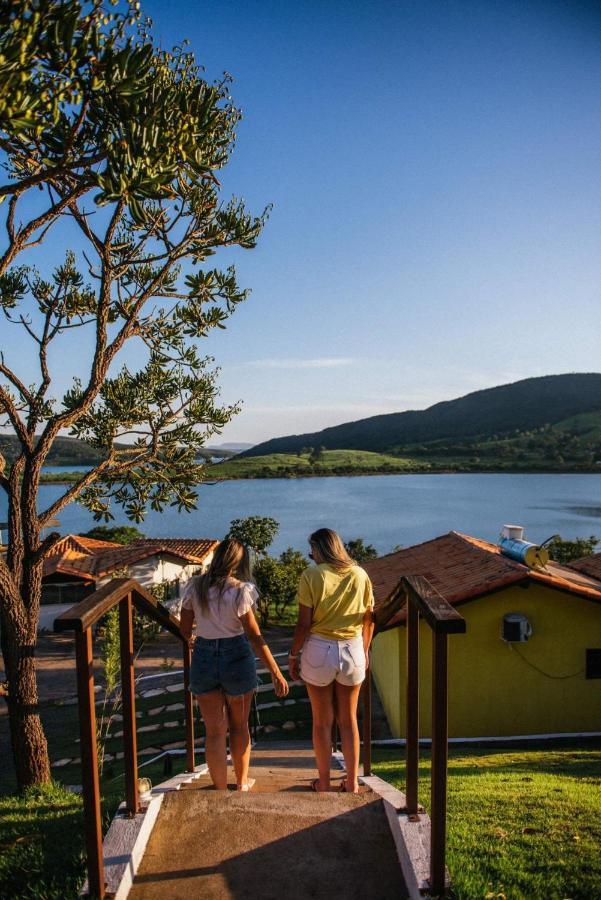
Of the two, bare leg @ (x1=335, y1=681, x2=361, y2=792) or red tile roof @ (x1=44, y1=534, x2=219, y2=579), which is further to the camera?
red tile roof @ (x1=44, y1=534, x2=219, y2=579)

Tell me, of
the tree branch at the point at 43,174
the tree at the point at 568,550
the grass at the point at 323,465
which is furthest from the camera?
the grass at the point at 323,465

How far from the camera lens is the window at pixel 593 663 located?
38.1 feet

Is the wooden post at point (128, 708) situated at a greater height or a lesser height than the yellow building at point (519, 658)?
Result: greater

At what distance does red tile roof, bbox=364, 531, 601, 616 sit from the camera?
11.2 meters

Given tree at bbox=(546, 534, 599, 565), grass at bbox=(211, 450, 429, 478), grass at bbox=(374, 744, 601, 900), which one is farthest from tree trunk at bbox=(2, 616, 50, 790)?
grass at bbox=(211, 450, 429, 478)

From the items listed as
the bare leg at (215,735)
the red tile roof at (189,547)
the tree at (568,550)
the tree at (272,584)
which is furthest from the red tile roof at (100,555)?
the bare leg at (215,735)

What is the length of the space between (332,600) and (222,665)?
75 centimetres

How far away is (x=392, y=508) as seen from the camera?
97.2 m

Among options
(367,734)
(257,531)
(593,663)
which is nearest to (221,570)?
(367,734)

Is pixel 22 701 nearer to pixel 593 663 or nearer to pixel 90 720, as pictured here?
pixel 90 720

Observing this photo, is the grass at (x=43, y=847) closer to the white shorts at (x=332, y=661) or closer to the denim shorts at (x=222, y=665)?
the denim shorts at (x=222, y=665)

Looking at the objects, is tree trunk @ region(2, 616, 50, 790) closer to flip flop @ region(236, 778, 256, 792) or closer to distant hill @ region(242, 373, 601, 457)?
flip flop @ region(236, 778, 256, 792)

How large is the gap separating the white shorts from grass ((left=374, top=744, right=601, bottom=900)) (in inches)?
37.8

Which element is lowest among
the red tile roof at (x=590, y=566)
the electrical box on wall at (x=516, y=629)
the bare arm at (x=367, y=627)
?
the electrical box on wall at (x=516, y=629)
